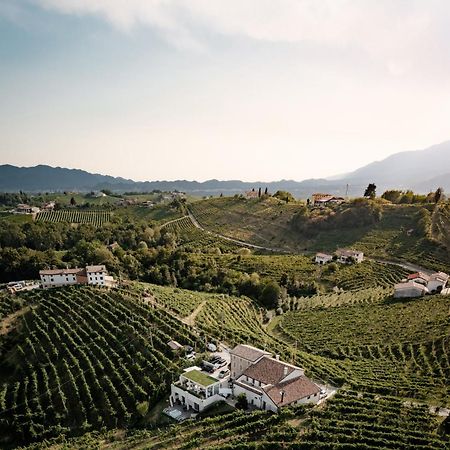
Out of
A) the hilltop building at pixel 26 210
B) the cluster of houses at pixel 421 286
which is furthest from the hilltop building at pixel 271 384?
the hilltop building at pixel 26 210

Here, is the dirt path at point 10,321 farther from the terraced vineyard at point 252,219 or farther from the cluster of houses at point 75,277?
the terraced vineyard at point 252,219

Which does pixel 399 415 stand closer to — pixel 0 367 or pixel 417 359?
pixel 417 359

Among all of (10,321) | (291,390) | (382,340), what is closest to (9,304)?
(10,321)

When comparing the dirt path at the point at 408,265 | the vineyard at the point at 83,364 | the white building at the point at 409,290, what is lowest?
the vineyard at the point at 83,364

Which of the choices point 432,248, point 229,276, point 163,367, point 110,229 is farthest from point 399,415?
point 110,229

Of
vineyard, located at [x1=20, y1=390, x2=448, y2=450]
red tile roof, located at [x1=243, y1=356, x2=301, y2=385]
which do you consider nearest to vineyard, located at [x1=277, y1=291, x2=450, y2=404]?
vineyard, located at [x1=20, y1=390, x2=448, y2=450]

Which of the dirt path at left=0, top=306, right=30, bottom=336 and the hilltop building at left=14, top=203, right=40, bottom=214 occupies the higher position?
the hilltop building at left=14, top=203, right=40, bottom=214

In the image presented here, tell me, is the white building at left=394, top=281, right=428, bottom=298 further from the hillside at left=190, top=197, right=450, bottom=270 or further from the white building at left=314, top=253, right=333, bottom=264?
the white building at left=314, top=253, right=333, bottom=264
